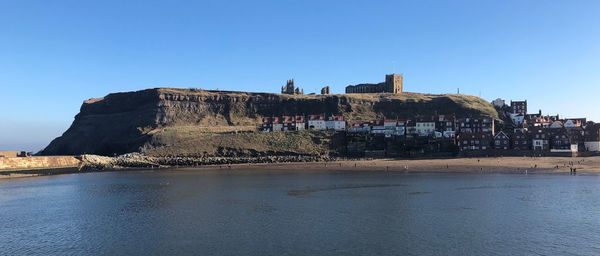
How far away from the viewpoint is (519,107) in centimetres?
14938

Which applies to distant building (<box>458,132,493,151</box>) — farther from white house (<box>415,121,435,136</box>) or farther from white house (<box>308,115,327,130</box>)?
white house (<box>308,115,327,130</box>)

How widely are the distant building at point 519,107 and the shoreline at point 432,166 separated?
54281mm

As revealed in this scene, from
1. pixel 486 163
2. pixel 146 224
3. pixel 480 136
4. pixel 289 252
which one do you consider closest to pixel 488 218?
pixel 289 252

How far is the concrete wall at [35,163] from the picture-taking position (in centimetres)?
9669

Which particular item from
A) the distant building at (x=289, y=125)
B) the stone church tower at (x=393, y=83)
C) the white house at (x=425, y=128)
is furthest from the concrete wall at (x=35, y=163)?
the stone church tower at (x=393, y=83)

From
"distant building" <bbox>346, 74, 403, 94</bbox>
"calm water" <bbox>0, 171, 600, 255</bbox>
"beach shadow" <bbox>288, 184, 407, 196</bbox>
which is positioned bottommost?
"calm water" <bbox>0, 171, 600, 255</bbox>

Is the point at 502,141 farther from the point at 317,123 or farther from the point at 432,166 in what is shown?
the point at 317,123

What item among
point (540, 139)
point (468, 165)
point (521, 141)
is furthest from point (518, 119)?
point (468, 165)

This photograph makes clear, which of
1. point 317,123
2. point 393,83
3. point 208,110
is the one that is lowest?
point 317,123

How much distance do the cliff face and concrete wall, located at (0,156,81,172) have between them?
109 ft

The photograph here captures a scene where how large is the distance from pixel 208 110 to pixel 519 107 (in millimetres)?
98778

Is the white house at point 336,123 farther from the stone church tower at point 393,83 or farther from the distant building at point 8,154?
the distant building at point 8,154

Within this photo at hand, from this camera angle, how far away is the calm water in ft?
102

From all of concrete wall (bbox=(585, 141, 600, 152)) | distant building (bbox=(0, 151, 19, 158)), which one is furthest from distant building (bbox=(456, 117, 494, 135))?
distant building (bbox=(0, 151, 19, 158))
